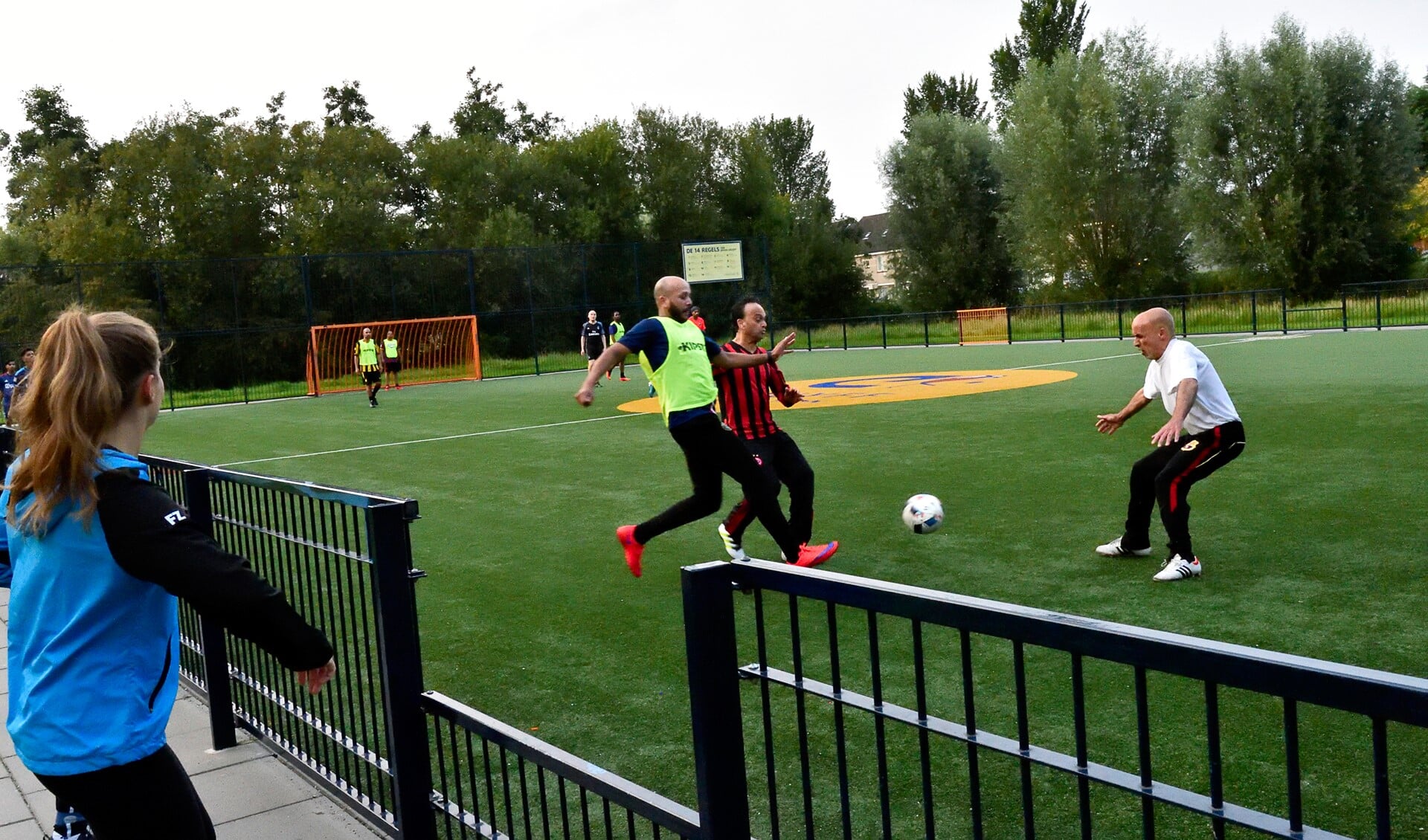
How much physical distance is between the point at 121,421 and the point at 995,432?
1199cm

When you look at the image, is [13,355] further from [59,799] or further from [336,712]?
[59,799]

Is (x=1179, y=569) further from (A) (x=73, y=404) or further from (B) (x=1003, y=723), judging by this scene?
(A) (x=73, y=404)

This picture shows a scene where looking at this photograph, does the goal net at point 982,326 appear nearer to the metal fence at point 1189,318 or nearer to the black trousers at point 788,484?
the metal fence at point 1189,318

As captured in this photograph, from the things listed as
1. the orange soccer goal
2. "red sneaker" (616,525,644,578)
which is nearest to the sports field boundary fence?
"red sneaker" (616,525,644,578)

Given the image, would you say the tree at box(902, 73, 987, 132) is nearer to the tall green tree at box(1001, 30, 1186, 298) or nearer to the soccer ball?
the tall green tree at box(1001, 30, 1186, 298)

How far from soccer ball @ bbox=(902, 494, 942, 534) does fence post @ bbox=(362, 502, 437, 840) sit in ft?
15.9

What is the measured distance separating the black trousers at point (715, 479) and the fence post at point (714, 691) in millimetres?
4758

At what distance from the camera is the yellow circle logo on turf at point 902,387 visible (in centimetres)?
1922

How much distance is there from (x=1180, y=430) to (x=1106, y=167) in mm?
44854

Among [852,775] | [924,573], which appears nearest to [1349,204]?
Result: [924,573]

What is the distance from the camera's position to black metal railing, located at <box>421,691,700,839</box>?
8.41ft

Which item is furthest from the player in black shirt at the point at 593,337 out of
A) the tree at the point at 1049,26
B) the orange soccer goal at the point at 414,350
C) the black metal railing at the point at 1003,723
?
the tree at the point at 1049,26

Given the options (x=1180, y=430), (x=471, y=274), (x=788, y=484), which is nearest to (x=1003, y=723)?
(x=1180, y=430)

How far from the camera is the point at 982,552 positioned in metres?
7.53
